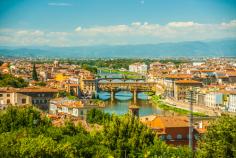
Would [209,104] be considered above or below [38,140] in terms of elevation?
below

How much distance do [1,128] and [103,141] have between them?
391cm

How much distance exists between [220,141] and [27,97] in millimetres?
16272

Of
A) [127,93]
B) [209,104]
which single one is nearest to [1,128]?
[209,104]

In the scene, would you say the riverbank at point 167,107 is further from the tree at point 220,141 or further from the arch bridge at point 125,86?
the tree at point 220,141

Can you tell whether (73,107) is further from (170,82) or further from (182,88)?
(170,82)

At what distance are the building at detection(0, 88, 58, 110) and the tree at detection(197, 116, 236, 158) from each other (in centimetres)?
1547

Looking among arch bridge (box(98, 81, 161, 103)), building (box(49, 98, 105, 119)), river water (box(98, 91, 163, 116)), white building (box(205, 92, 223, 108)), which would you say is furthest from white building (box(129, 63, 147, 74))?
building (box(49, 98, 105, 119))

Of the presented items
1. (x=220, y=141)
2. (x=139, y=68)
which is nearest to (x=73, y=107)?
(x=220, y=141)

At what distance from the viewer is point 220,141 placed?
30.3 ft

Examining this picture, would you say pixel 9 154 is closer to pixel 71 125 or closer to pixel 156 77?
pixel 71 125

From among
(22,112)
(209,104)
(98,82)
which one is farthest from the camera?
(98,82)

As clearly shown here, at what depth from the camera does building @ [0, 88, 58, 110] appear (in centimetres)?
2419

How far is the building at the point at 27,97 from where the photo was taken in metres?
24.2

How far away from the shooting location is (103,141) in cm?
1130
